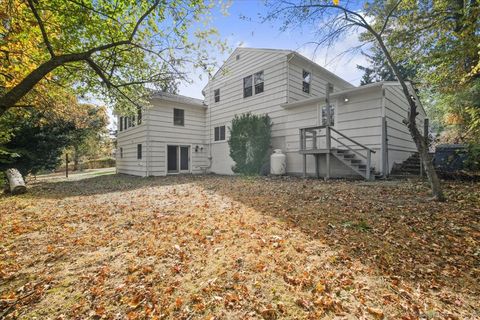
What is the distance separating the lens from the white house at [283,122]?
9133 mm

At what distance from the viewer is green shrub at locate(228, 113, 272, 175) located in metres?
11.9

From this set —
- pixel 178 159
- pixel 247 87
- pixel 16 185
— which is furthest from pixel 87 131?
pixel 247 87

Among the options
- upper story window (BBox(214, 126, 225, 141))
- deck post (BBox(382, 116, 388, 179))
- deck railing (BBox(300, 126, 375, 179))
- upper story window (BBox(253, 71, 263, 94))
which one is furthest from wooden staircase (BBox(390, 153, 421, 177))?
upper story window (BBox(214, 126, 225, 141))

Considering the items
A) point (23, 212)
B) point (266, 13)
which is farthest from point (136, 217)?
point (266, 13)

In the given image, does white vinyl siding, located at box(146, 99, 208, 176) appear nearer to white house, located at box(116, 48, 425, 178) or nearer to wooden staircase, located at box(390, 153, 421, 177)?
white house, located at box(116, 48, 425, 178)

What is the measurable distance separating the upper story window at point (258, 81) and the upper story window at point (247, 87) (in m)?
0.40

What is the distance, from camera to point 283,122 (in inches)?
468

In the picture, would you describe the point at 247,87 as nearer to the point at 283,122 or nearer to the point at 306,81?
the point at 306,81

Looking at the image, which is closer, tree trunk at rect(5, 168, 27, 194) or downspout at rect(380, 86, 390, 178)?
tree trunk at rect(5, 168, 27, 194)

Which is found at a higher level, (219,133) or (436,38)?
(436,38)

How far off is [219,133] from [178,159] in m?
3.30

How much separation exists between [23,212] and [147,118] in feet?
27.7

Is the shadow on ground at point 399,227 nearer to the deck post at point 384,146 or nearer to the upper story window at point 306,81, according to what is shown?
the deck post at point 384,146

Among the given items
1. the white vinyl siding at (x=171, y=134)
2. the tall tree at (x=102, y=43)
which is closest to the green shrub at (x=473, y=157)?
the tall tree at (x=102, y=43)
